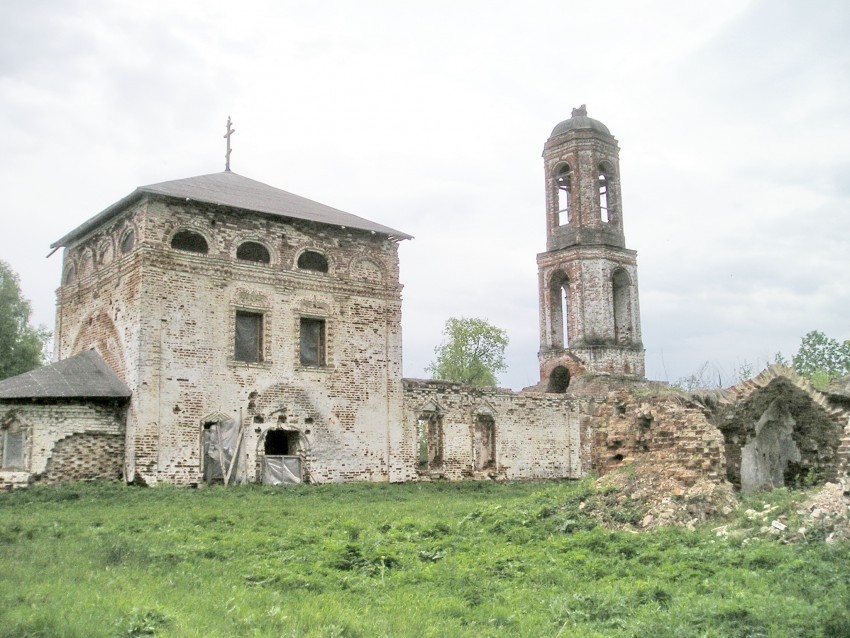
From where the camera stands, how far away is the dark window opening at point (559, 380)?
29.5 metres

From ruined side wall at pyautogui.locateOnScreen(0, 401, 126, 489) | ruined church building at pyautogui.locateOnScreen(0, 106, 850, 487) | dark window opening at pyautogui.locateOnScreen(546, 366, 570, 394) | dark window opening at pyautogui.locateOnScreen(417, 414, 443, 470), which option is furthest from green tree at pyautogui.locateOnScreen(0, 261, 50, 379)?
dark window opening at pyautogui.locateOnScreen(546, 366, 570, 394)

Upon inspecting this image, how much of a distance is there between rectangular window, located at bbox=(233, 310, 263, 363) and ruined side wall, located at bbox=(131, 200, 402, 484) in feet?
0.58

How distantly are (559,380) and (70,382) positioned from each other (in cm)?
1713

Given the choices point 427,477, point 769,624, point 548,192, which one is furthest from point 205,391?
point 548,192

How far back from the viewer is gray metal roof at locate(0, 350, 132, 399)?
53.5 ft

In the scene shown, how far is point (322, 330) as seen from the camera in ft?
66.0

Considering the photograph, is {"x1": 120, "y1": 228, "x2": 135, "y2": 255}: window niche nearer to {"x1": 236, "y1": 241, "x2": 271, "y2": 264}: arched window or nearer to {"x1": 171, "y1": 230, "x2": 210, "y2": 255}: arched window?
{"x1": 171, "y1": 230, "x2": 210, "y2": 255}: arched window

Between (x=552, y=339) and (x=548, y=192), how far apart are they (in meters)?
5.37

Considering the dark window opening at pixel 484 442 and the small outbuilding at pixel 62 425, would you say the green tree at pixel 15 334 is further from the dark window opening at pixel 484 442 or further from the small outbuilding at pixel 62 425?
the dark window opening at pixel 484 442

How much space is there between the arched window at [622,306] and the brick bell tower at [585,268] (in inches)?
1.4

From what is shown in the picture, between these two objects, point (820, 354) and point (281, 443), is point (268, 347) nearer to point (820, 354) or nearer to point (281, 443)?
point (281, 443)

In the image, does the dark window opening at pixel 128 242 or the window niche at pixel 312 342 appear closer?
the dark window opening at pixel 128 242

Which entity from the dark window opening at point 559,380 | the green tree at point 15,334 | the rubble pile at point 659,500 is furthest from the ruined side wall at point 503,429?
the green tree at point 15,334

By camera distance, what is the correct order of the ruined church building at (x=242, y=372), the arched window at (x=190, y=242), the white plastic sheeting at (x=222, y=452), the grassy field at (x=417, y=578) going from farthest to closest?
the arched window at (x=190, y=242) < the white plastic sheeting at (x=222, y=452) < the ruined church building at (x=242, y=372) < the grassy field at (x=417, y=578)
